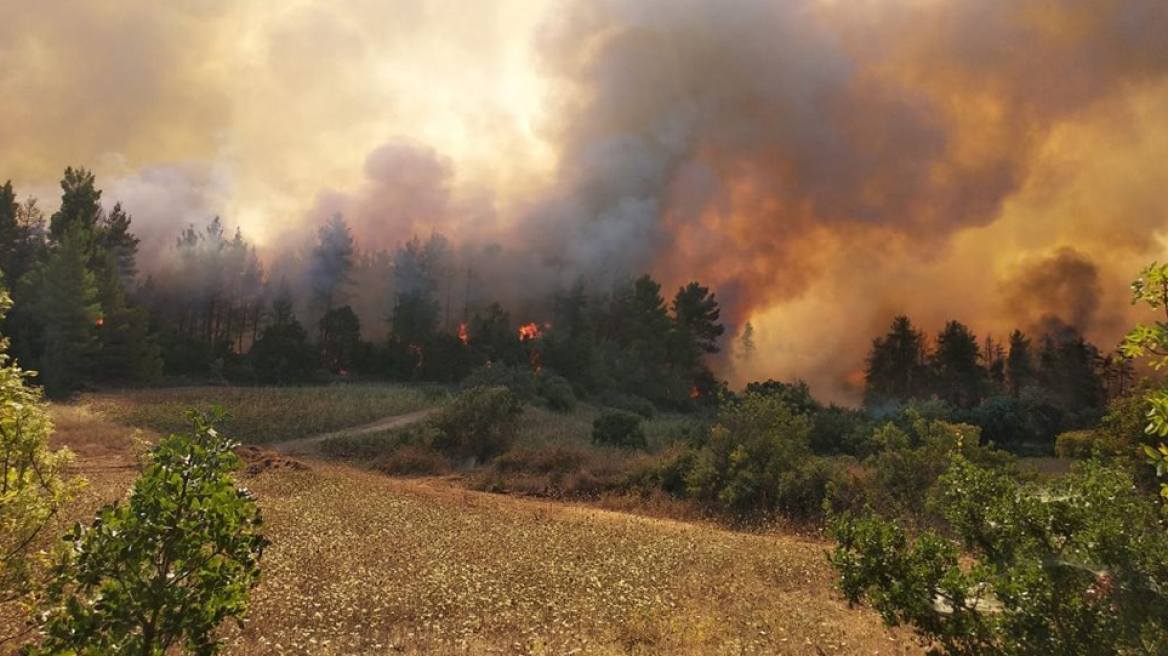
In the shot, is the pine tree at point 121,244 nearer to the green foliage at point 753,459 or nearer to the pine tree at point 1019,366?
the green foliage at point 753,459

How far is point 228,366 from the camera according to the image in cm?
7212

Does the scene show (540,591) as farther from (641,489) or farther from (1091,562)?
(641,489)

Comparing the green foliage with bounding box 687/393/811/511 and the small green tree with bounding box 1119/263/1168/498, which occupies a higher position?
the small green tree with bounding box 1119/263/1168/498

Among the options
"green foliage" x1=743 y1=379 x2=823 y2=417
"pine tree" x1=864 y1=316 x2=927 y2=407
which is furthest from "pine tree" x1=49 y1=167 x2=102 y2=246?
"pine tree" x1=864 y1=316 x2=927 y2=407

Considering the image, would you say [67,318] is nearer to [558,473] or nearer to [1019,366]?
[558,473]

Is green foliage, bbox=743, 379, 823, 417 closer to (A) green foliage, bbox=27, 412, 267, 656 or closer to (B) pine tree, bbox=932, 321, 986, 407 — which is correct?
(B) pine tree, bbox=932, 321, 986, 407

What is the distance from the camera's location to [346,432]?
41719mm

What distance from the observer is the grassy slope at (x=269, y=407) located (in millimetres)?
39812

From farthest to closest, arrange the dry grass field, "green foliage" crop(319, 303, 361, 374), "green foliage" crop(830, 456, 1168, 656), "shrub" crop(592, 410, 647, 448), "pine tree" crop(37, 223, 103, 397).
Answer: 1. "green foliage" crop(319, 303, 361, 374)
2. "pine tree" crop(37, 223, 103, 397)
3. "shrub" crop(592, 410, 647, 448)
4. the dry grass field
5. "green foliage" crop(830, 456, 1168, 656)

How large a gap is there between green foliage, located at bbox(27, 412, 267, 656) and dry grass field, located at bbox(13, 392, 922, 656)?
549 cm

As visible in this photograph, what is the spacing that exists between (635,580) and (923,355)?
77.4 metres

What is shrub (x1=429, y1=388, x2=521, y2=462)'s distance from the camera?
34719 millimetres

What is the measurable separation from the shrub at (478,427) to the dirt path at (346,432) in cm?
752

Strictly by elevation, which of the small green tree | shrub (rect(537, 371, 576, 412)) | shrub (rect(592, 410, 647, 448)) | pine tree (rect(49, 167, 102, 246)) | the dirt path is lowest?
the dirt path
